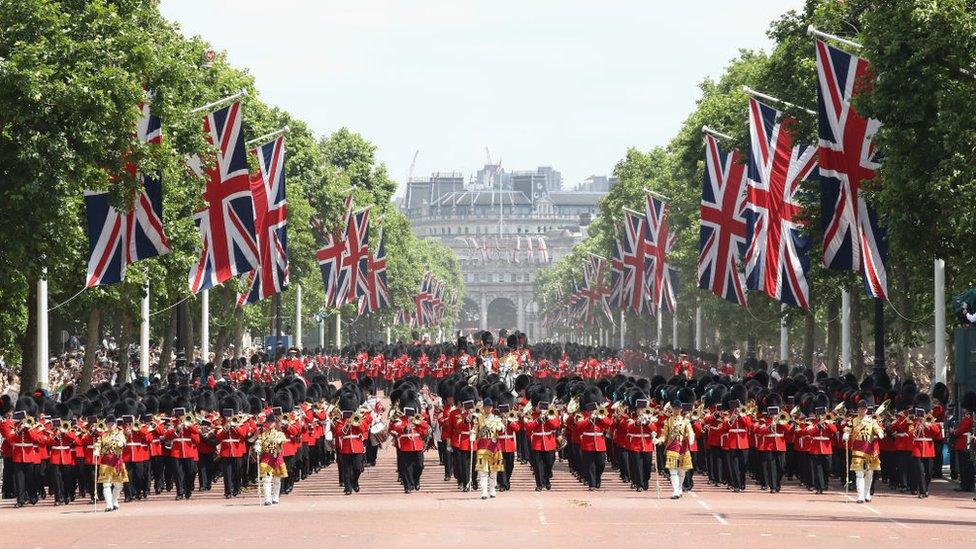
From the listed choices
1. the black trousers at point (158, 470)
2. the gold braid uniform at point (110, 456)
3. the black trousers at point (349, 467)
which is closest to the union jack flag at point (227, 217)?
the black trousers at point (158, 470)

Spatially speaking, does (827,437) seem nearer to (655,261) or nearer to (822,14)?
(822,14)

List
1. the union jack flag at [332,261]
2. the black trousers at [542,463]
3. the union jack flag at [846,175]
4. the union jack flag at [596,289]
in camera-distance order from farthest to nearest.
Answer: the union jack flag at [596,289] < the union jack flag at [332,261] < the union jack flag at [846,175] < the black trousers at [542,463]

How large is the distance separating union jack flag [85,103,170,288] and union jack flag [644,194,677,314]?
33174 millimetres

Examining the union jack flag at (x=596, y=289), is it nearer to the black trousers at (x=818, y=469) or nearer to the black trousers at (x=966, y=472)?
the black trousers at (x=966, y=472)

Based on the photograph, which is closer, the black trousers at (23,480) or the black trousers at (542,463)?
the black trousers at (23,480)

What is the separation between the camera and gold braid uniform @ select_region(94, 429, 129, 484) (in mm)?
29969

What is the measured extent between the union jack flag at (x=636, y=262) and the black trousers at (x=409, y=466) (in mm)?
38883

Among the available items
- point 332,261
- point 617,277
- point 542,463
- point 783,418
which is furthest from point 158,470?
point 617,277

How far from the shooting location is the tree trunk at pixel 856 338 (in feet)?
176

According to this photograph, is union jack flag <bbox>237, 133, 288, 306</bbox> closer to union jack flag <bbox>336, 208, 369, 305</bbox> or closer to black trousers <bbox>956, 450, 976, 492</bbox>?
black trousers <bbox>956, 450, 976, 492</bbox>

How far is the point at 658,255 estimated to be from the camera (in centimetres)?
7062

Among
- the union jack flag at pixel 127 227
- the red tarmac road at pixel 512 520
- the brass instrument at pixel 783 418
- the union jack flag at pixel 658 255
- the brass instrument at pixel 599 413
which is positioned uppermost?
the union jack flag at pixel 658 255

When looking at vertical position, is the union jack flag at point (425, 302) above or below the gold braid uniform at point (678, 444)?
above

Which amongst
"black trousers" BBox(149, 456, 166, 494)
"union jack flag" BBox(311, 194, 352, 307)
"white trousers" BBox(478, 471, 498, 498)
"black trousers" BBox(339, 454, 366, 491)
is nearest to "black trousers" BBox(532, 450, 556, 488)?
"white trousers" BBox(478, 471, 498, 498)
